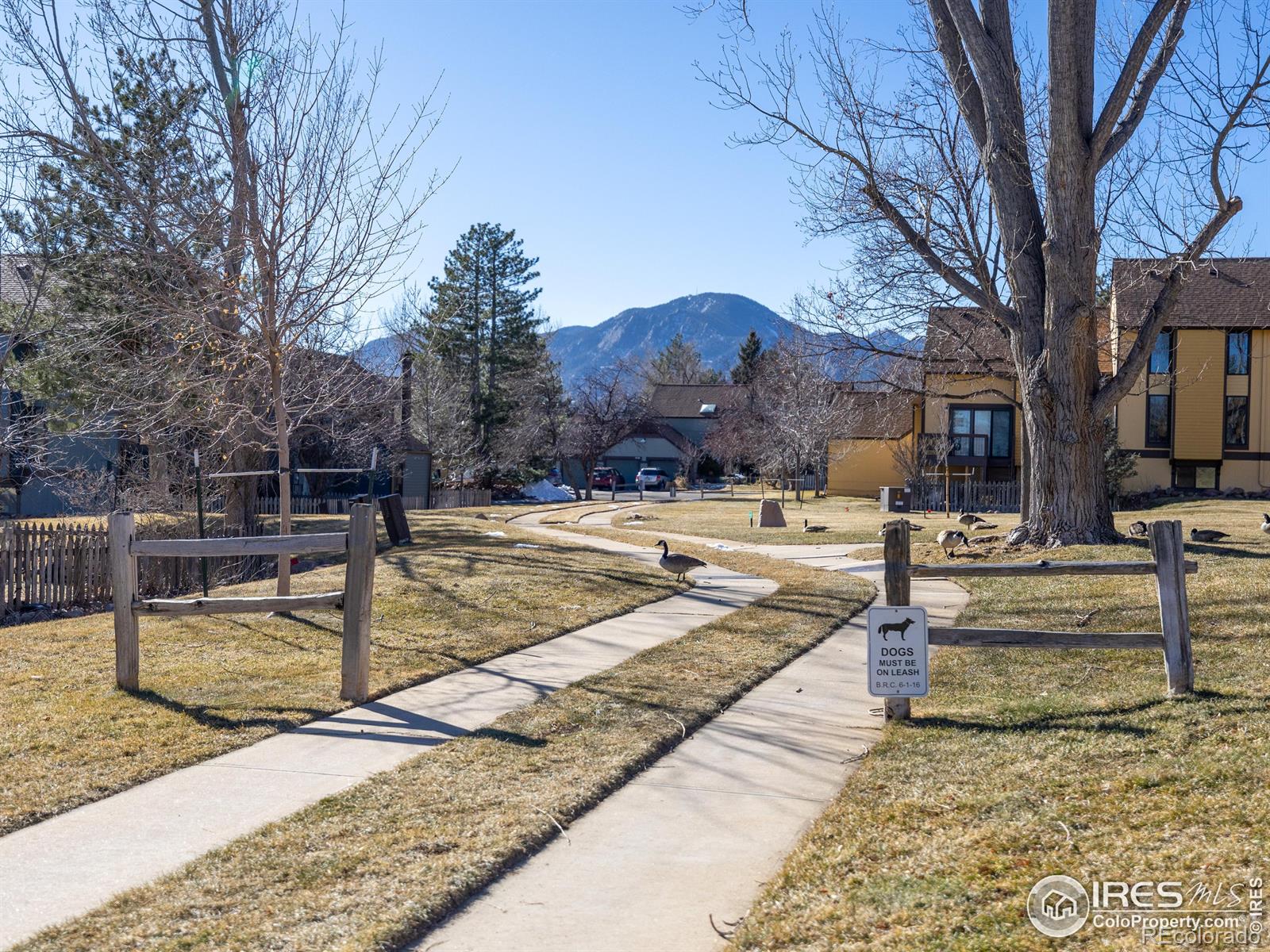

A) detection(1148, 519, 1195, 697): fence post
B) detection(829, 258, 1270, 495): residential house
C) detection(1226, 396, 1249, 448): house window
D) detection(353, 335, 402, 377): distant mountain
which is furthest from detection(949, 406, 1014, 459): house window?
detection(1148, 519, 1195, 697): fence post

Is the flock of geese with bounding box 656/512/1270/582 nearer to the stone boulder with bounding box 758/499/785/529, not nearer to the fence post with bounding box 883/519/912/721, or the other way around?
the fence post with bounding box 883/519/912/721

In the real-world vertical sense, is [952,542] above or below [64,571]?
above

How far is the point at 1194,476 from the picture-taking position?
45125 millimetres

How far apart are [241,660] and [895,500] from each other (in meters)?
31.3

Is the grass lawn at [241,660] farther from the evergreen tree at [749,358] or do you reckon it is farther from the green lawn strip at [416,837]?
the evergreen tree at [749,358]

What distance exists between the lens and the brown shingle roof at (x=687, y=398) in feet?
314

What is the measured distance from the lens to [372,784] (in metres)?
6.10

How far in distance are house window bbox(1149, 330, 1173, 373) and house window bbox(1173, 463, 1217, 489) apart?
13.4 feet

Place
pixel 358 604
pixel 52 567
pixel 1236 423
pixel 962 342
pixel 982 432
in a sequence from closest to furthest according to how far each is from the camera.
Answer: pixel 358 604, pixel 52 567, pixel 962 342, pixel 1236 423, pixel 982 432

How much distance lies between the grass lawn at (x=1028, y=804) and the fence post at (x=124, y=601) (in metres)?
5.69

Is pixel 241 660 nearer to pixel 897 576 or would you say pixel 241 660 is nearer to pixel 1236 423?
pixel 897 576

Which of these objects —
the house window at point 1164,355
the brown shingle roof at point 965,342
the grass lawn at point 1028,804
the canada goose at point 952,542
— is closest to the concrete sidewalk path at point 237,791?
the grass lawn at point 1028,804

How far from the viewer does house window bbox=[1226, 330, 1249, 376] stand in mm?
44156

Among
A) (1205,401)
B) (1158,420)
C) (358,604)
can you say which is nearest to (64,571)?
(358,604)
